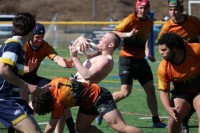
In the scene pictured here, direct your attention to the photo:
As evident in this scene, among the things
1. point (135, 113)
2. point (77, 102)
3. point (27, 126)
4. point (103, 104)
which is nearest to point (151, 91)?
point (135, 113)

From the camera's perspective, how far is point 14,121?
7.77 metres

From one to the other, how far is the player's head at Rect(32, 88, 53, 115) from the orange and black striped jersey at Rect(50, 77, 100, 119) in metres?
0.06

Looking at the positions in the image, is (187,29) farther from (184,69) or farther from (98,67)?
(98,67)

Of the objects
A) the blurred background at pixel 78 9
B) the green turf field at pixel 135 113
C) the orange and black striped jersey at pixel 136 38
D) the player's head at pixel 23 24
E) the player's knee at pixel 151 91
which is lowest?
the blurred background at pixel 78 9

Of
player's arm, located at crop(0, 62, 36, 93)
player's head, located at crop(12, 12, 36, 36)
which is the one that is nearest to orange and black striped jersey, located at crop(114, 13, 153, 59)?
player's head, located at crop(12, 12, 36, 36)

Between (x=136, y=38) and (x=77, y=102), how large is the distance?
3836mm

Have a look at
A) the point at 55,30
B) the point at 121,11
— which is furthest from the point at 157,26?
the point at 121,11

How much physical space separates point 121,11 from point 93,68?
46.5 metres

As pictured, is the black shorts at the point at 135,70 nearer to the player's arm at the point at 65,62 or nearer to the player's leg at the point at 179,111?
the player's arm at the point at 65,62

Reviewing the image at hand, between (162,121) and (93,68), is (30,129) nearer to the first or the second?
(93,68)

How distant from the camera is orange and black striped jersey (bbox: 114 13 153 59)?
456 inches

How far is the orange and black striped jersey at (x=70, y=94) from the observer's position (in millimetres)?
7832

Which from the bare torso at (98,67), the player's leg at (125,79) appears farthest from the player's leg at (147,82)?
the bare torso at (98,67)

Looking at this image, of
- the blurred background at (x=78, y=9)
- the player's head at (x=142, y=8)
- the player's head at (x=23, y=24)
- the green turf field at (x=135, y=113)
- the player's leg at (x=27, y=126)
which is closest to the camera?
the player's leg at (x=27, y=126)
